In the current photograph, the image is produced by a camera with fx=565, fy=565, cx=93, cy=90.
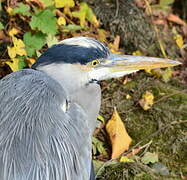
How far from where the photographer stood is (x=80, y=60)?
286 cm

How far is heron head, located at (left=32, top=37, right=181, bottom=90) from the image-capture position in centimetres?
284

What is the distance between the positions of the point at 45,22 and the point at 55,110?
1306 millimetres

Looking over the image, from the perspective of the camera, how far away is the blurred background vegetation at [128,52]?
3.70 meters

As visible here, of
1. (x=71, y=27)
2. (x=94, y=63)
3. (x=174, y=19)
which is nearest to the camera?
(x=94, y=63)

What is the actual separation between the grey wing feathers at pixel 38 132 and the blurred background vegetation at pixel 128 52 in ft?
2.87

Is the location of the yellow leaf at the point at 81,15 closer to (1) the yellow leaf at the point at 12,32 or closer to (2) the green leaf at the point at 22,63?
(1) the yellow leaf at the point at 12,32

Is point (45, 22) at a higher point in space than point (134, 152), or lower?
higher

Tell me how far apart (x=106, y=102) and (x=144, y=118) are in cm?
30

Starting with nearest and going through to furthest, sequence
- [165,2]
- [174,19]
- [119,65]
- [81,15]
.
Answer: [119,65] < [81,15] < [165,2] < [174,19]

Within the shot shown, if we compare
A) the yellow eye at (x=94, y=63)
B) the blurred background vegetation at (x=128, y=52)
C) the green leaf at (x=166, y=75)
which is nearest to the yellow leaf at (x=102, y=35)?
the blurred background vegetation at (x=128, y=52)

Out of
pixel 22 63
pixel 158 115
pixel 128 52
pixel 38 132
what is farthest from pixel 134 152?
pixel 38 132

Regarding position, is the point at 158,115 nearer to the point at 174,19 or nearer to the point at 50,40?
the point at 50,40

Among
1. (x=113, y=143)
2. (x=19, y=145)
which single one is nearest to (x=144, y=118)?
(x=113, y=143)

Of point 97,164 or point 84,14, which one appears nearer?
point 97,164
